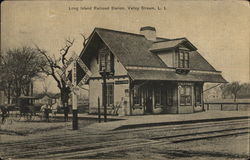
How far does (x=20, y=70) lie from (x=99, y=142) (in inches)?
103

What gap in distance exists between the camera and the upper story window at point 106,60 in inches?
539

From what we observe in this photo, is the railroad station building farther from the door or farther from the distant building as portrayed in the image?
the distant building

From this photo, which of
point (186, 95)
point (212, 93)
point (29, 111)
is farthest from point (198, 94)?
point (29, 111)

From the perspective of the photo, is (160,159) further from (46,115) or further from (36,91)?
(46,115)

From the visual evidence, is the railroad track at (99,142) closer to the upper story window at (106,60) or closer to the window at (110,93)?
the upper story window at (106,60)

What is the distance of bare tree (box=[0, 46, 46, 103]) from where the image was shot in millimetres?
8023

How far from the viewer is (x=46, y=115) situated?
12.2 meters

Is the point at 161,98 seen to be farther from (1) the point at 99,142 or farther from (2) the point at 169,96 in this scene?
(1) the point at 99,142

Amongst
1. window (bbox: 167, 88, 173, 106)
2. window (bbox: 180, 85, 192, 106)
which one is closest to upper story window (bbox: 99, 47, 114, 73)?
window (bbox: 167, 88, 173, 106)

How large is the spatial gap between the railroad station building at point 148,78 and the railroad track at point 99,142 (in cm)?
406

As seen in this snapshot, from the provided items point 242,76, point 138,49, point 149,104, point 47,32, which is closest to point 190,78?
point 149,104

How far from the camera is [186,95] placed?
16.3 meters

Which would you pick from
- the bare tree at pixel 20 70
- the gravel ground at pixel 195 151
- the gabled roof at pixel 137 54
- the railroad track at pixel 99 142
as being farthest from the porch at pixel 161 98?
the gravel ground at pixel 195 151

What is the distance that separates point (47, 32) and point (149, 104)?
29.4 feet
